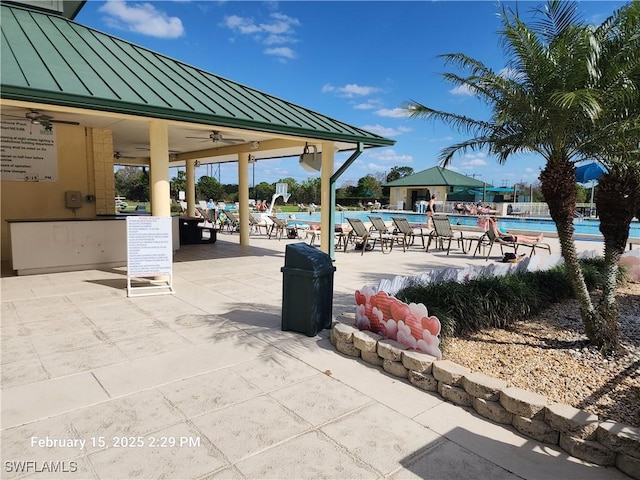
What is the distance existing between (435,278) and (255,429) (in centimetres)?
369

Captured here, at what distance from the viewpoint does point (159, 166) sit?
23.0ft

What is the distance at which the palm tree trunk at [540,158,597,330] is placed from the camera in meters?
4.40

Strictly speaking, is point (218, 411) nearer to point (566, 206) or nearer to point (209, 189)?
point (566, 206)

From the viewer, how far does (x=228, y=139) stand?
10219mm

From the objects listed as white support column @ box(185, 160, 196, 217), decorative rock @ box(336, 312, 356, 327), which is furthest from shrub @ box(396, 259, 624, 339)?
white support column @ box(185, 160, 196, 217)

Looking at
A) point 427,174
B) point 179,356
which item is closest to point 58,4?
point 179,356

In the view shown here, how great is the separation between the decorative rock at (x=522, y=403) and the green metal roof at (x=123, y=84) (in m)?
5.82

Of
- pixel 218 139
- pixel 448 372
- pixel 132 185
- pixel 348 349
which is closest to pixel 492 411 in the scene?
pixel 448 372

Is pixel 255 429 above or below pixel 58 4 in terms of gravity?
below

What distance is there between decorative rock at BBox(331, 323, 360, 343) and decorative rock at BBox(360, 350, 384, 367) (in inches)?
8.5

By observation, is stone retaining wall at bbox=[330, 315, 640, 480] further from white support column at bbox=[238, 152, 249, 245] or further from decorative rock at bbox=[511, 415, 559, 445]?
white support column at bbox=[238, 152, 249, 245]

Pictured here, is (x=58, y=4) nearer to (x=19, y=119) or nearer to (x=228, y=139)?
(x=19, y=119)

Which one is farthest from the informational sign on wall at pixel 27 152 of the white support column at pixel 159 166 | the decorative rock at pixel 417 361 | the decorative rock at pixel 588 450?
the decorative rock at pixel 588 450

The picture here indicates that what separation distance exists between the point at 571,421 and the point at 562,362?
177 centimetres
